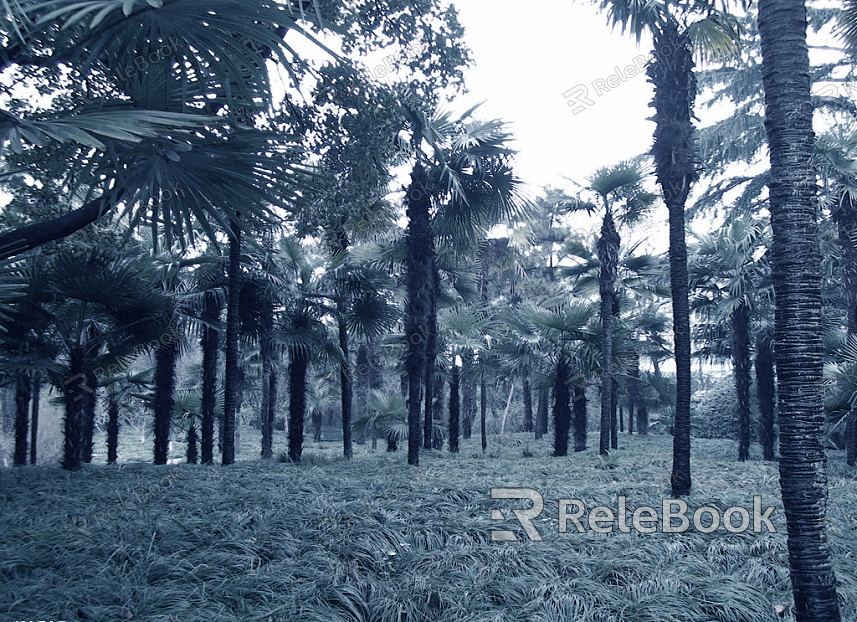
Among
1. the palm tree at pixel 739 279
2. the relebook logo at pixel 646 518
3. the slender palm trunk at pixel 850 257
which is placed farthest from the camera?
the palm tree at pixel 739 279

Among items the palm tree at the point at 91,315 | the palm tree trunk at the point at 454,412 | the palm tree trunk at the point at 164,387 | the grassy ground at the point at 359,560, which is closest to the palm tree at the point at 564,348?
the palm tree trunk at the point at 454,412

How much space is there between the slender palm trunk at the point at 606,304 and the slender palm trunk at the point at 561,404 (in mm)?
1023

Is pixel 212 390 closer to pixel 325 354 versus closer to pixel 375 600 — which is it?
pixel 325 354

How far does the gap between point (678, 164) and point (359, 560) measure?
6.87 meters

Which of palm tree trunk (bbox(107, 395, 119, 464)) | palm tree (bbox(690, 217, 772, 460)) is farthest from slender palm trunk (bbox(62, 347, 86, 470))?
palm tree (bbox(690, 217, 772, 460))

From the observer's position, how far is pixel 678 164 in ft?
26.7

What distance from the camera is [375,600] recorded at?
4121mm

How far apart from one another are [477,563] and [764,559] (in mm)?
2655

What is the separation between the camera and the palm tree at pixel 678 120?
7.92 m

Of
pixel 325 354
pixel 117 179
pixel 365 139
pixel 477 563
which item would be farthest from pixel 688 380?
pixel 325 354

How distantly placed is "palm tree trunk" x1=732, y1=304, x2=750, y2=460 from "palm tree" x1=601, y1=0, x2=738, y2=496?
25.8ft

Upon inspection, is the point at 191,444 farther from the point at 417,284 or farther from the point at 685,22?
the point at 685,22

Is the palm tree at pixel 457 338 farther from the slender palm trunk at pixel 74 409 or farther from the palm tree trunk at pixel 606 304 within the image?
the slender palm trunk at pixel 74 409

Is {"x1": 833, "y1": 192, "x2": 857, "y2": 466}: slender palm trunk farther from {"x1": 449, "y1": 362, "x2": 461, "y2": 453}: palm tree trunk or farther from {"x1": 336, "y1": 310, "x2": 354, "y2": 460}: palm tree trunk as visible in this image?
{"x1": 336, "y1": 310, "x2": 354, "y2": 460}: palm tree trunk
